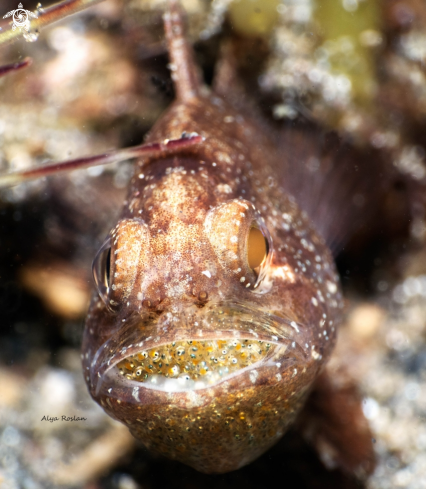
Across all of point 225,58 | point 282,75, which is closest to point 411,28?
point 282,75

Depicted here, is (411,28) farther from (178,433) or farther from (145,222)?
(178,433)

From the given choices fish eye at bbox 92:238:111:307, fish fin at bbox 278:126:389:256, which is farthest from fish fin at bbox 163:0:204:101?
fish eye at bbox 92:238:111:307

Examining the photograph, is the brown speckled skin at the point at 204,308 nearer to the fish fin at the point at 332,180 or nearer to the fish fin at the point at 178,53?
the fish fin at the point at 332,180

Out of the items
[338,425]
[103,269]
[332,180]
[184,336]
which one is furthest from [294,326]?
[332,180]

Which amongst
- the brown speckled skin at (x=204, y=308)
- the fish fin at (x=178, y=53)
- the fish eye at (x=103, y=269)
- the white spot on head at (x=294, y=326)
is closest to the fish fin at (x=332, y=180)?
the brown speckled skin at (x=204, y=308)

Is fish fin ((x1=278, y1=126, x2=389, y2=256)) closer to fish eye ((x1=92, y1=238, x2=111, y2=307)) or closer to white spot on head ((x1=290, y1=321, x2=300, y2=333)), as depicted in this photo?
white spot on head ((x1=290, y1=321, x2=300, y2=333))
